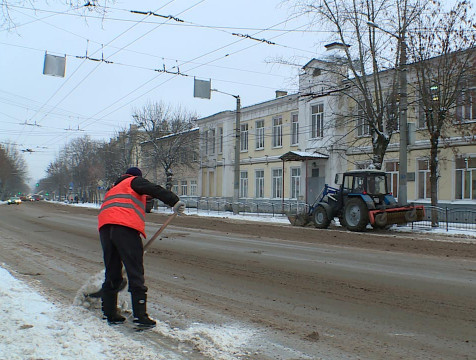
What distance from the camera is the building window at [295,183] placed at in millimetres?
33250

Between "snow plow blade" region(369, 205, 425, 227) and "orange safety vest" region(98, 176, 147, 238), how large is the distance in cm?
1405

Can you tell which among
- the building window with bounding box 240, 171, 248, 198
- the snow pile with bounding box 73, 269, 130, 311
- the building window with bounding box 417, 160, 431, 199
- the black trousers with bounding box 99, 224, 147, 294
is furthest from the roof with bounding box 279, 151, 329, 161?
the black trousers with bounding box 99, 224, 147, 294

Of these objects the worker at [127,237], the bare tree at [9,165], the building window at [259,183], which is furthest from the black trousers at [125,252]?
the bare tree at [9,165]

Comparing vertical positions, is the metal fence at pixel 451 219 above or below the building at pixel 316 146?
below

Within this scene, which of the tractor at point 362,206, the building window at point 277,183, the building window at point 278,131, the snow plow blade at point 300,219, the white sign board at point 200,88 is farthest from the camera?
the building window at point 277,183

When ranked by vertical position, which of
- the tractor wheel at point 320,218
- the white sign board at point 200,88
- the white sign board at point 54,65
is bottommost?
the tractor wheel at point 320,218

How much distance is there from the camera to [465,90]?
18203mm

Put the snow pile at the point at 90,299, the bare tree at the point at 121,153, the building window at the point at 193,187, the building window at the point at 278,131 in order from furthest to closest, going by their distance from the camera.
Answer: the building window at the point at 193,187 < the bare tree at the point at 121,153 < the building window at the point at 278,131 < the snow pile at the point at 90,299

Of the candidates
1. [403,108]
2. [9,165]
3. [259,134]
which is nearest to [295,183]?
[259,134]

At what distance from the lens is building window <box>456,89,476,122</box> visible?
61.1ft

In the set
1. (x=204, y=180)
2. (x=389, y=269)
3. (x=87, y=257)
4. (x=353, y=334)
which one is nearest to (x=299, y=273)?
(x=389, y=269)

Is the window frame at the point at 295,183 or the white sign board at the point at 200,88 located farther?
the window frame at the point at 295,183

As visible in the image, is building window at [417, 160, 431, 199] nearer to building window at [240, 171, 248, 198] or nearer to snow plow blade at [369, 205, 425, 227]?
snow plow blade at [369, 205, 425, 227]

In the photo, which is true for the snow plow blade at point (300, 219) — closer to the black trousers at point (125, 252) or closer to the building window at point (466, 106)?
the building window at point (466, 106)
